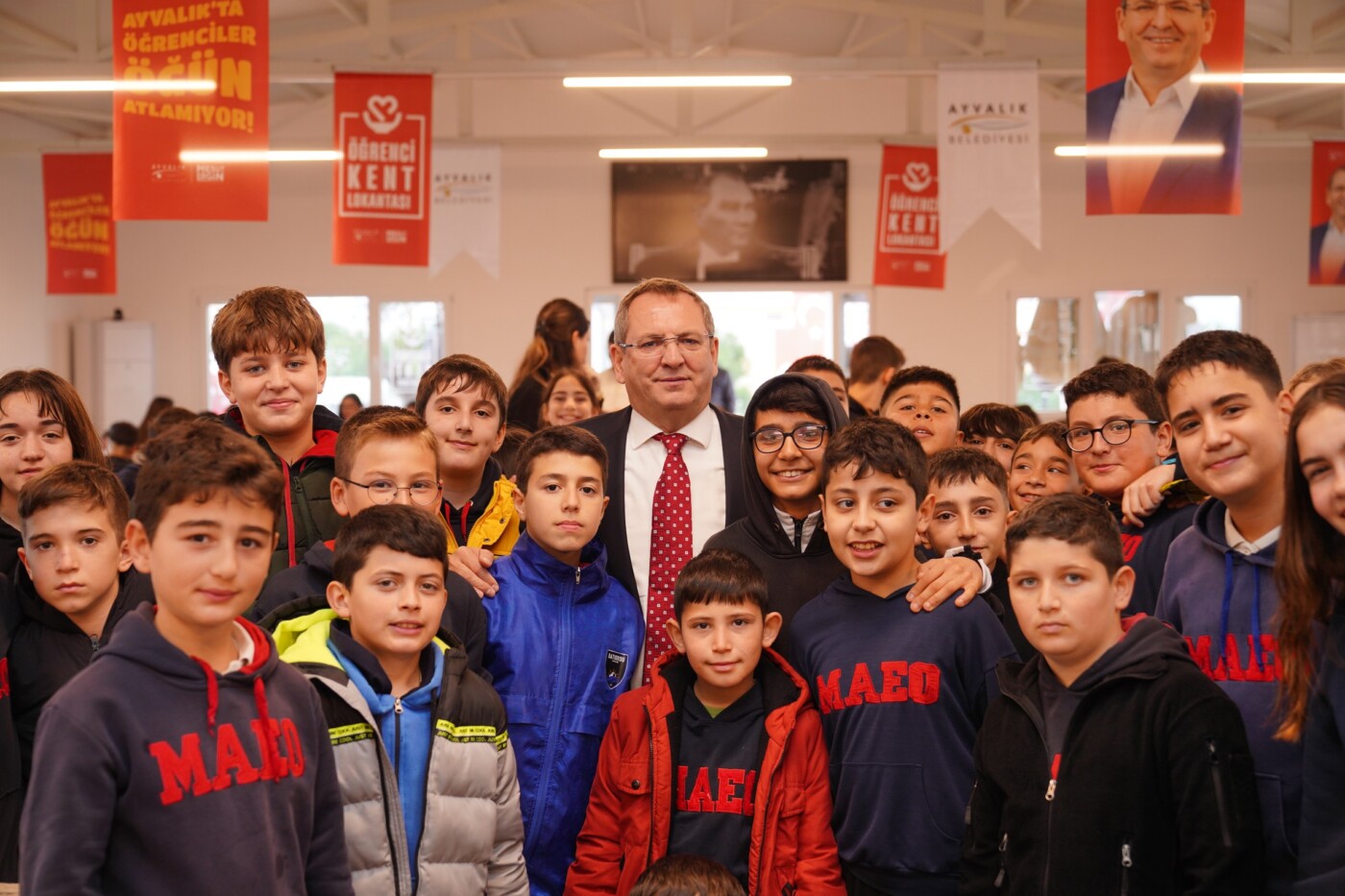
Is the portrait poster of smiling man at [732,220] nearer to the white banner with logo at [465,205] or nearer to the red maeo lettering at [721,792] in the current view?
the white banner with logo at [465,205]

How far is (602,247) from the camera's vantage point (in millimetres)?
15172

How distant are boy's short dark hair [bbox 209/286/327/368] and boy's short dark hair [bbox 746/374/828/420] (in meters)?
1.18

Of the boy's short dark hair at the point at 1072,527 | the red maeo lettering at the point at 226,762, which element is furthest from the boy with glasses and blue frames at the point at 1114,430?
the red maeo lettering at the point at 226,762

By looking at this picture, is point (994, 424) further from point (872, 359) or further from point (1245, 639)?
point (1245, 639)

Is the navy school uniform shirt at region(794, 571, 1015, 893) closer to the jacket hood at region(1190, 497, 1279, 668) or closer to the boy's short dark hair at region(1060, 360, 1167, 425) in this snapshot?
the jacket hood at region(1190, 497, 1279, 668)

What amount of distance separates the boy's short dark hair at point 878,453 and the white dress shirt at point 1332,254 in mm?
9507

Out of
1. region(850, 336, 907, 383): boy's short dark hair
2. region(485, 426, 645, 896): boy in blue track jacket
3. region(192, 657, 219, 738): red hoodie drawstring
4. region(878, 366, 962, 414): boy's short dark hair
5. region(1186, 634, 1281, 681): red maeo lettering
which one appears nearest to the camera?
region(192, 657, 219, 738): red hoodie drawstring

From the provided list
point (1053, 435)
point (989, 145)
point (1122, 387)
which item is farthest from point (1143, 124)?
point (1122, 387)

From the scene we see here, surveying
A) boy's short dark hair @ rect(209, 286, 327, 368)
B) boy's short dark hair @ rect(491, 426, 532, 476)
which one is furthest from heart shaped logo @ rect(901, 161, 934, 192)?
boy's short dark hair @ rect(209, 286, 327, 368)

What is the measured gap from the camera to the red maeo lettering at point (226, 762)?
207cm

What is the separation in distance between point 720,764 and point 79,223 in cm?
1054

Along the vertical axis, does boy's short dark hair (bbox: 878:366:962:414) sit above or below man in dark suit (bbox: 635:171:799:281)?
below

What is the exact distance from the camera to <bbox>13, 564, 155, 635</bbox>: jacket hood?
312 cm

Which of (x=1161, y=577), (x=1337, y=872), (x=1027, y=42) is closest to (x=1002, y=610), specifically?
(x=1161, y=577)
